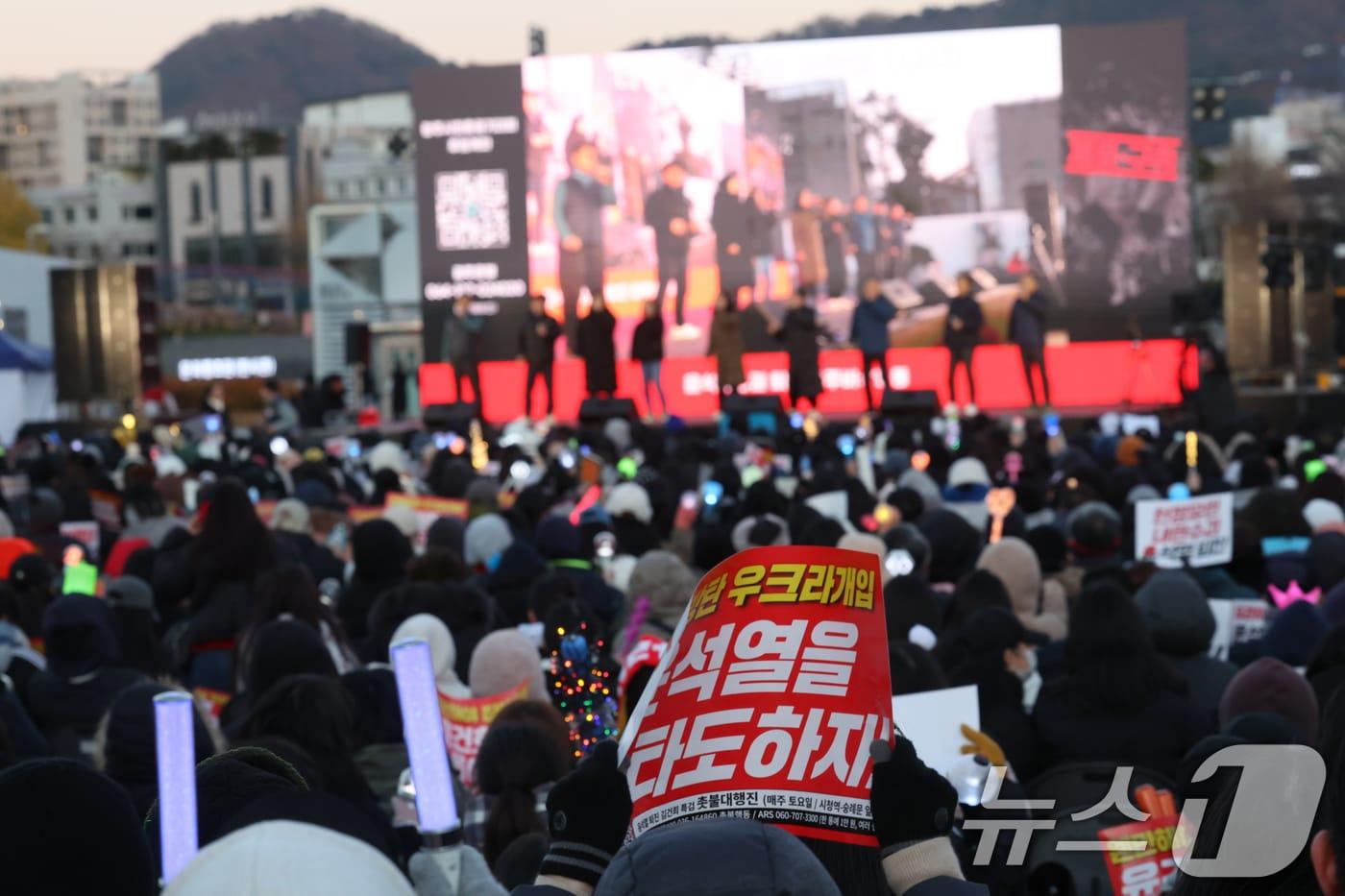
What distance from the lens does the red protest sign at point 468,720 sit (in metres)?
5.32

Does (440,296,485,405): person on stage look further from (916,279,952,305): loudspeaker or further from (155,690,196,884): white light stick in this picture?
(155,690,196,884): white light stick

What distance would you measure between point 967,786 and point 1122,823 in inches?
11.3

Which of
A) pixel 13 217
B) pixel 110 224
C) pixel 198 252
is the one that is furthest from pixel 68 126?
pixel 13 217

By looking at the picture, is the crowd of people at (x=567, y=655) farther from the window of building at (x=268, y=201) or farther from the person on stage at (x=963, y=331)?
the window of building at (x=268, y=201)

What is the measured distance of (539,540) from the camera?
8453 millimetres

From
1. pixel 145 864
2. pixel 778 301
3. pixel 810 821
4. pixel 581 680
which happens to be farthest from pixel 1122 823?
pixel 778 301

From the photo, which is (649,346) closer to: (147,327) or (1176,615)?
(147,327)

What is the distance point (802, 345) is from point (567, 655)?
1928 centimetres

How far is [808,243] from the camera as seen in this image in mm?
26156

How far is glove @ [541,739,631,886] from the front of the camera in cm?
237

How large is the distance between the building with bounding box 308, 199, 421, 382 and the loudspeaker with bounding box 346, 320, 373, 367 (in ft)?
52.1

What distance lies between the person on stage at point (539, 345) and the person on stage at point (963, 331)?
445 cm

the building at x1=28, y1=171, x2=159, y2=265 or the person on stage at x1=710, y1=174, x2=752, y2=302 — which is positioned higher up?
the building at x1=28, y1=171, x2=159, y2=265

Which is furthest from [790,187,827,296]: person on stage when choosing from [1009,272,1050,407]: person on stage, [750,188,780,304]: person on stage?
[1009,272,1050,407]: person on stage
